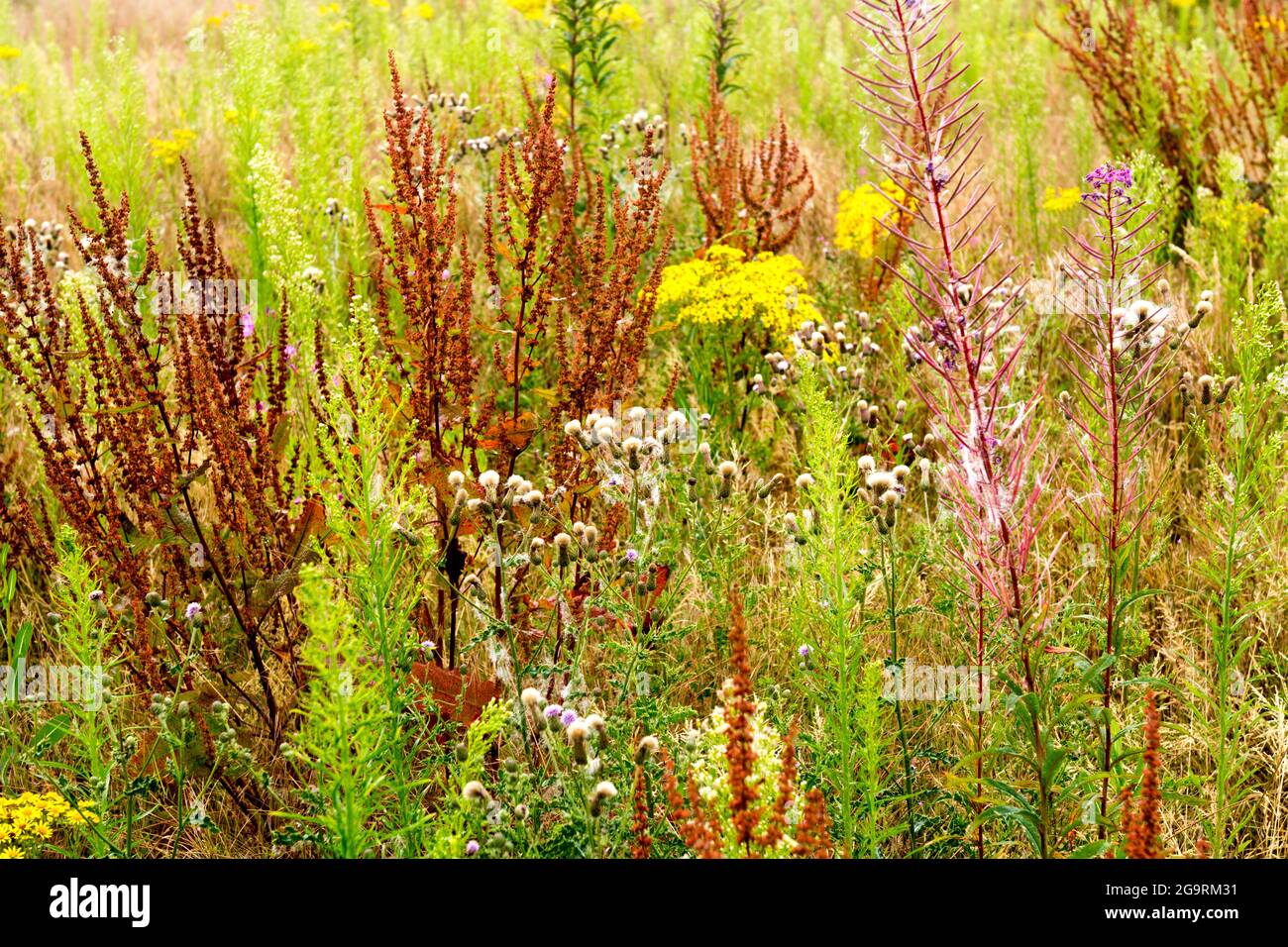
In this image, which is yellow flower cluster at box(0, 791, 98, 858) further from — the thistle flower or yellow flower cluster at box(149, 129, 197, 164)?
yellow flower cluster at box(149, 129, 197, 164)

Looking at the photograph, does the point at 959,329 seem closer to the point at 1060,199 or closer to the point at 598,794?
the point at 598,794

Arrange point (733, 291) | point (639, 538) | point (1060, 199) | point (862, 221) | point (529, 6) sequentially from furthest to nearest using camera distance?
1. point (529, 6)
2. point (1060, 199)
3. point (862, 221)
4. point (733, 291)
5. point (639, 538)

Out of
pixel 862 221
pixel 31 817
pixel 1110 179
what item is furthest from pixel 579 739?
pixel 862 221

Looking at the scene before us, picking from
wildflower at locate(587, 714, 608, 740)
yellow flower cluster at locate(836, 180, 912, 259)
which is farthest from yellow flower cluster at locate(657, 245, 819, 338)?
wildflower at locate(587, 714, 608, 740)

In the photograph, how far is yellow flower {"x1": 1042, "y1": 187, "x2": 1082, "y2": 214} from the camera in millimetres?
4258

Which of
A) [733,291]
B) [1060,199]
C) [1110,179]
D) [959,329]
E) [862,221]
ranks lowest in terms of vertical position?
[959,329]

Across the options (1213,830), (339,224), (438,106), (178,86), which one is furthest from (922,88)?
(178,86)

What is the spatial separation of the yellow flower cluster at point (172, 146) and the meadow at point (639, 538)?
57 cm

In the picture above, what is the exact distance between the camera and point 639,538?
91.0 inches

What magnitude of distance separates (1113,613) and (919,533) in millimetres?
639

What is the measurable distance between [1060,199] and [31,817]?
3.93 m

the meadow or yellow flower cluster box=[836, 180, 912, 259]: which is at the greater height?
yellow flower cluster box=[836, 180, 912, 259]

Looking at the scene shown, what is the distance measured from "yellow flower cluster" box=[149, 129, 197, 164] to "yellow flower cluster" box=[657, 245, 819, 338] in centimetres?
263

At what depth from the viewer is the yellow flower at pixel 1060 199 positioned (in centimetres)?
426
